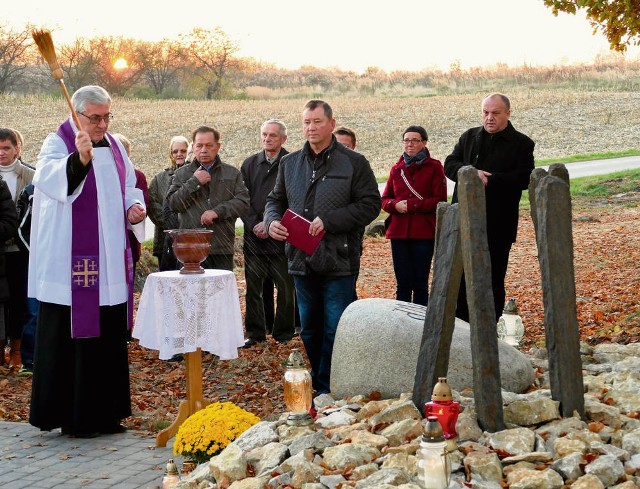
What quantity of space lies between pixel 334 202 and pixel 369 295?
674 centimetres

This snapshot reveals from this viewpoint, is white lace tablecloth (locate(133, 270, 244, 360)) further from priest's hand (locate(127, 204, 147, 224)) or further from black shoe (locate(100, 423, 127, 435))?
black shoe (locate(100, 423, 127, 435))

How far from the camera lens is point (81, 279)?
7688 mm

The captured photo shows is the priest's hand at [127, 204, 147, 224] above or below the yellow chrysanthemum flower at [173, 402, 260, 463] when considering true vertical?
above

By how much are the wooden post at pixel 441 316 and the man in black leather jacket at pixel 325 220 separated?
1.63 metres

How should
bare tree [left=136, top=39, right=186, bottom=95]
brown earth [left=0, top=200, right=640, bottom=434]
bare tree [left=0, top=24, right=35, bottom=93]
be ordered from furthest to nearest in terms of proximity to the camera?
bare tree [left=136, top=39, right=186, bottom=95] → bare tree [left=0, top=24, right=35, bottom=93] → brown earth [left=0, top=200, right=640, bottom=434]

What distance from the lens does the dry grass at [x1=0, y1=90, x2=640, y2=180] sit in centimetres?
3875

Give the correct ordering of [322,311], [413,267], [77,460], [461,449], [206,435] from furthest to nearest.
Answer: [413,267], [322,311], [77,460], [206,435], [461,449]

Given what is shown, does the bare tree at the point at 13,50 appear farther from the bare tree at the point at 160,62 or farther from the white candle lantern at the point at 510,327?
the white candle lantern at the point at 510,327

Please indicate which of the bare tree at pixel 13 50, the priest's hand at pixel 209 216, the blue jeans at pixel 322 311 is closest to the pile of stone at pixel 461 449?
the blue jeans at pixel 322 311

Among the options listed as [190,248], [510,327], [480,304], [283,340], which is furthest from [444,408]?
[283,340]

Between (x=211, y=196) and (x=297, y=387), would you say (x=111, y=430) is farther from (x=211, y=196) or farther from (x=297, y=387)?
(x=211, y=196)

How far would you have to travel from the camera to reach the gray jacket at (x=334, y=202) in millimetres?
7738

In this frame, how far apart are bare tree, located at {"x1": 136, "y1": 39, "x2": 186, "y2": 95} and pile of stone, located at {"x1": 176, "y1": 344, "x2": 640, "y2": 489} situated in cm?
6028

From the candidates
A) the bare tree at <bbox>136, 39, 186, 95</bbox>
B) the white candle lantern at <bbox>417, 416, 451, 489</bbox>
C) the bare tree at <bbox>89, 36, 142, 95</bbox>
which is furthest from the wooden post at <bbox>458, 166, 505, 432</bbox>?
the bare tree at <bbox>136, 39, 186, 95</bbox>
